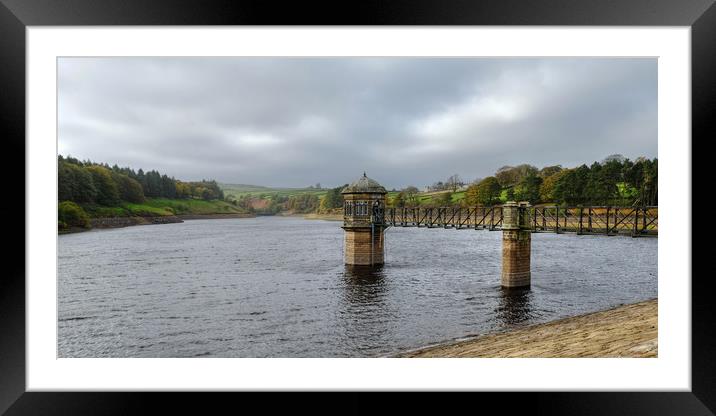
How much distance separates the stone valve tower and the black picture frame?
17.8 m

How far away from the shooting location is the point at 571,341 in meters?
9.55

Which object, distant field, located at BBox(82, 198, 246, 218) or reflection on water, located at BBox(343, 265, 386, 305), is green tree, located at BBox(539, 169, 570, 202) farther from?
distant field, located at BBox(82, 198, 246, 218)

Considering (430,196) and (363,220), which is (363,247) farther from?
(430,196)

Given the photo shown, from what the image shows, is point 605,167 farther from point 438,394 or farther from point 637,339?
point 438,394

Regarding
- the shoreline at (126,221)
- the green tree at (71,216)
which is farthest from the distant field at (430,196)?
the green tree at (71,216)

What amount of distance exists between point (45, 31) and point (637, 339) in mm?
Result: 11089

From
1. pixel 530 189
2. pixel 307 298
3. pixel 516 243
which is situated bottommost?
pixel 307 298

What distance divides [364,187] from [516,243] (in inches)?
362

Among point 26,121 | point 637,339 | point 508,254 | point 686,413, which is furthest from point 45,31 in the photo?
point 508,254

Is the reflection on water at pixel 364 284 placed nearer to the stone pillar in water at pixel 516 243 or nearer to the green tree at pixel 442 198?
the stone pillar in water at pixel 516 243

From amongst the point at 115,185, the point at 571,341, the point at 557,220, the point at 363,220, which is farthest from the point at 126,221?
the point at 571,341

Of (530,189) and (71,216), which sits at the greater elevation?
(530,189)

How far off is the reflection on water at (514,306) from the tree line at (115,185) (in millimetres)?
16256

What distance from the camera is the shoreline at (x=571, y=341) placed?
7973mm
